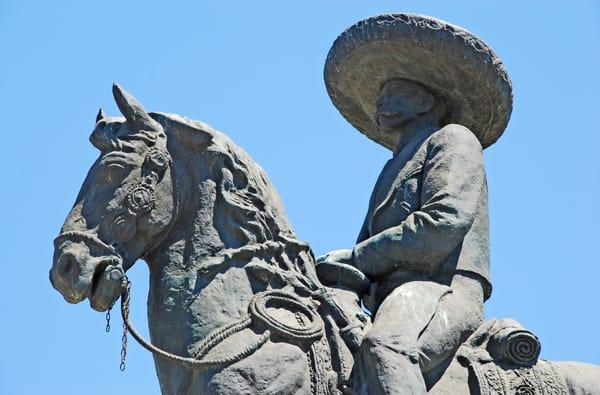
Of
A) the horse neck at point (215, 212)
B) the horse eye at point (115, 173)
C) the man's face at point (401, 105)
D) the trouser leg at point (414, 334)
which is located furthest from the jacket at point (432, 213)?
the horse eye at point (115, 173)

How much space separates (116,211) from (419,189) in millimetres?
2258

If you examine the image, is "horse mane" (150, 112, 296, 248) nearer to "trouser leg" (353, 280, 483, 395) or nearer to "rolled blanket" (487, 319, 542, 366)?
"trouser leg" (353, 280, 483, 395)

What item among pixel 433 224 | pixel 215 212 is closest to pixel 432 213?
pixel 433 224

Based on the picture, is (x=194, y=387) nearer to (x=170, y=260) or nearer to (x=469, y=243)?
(x=170, y=260)

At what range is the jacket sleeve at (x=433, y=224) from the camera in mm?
12133

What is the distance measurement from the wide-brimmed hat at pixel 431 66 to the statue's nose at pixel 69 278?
3.11 m

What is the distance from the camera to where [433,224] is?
12.1 m

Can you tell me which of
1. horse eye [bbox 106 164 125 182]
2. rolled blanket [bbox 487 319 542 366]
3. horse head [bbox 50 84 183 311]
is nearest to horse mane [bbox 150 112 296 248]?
horse head [bbox 50 84 183 311]

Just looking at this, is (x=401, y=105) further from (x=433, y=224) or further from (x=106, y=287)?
(x=106, y=287)

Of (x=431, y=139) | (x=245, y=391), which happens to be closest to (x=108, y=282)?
(x=245, y=391)

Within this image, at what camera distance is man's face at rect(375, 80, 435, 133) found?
521 inches

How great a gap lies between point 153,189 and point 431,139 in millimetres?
2287

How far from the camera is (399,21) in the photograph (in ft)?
42.8

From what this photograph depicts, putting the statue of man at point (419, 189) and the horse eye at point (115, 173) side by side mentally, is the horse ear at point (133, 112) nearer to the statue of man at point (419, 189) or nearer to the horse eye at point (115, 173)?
the horse eye at point (115, 173)
